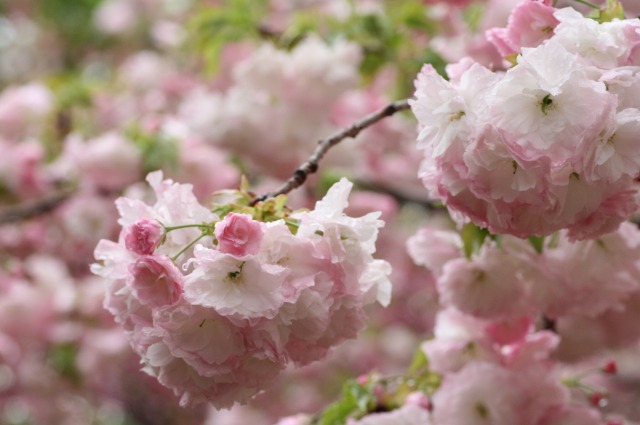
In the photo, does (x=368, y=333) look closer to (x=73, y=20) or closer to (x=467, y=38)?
(x=467, y=38)

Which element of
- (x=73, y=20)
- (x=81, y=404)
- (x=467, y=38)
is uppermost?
(x=467, y=38)

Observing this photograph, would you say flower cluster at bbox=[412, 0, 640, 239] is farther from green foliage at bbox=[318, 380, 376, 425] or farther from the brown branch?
green foliage at bbox=[318, 380, 376, 425]

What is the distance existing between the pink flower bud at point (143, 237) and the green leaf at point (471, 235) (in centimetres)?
42

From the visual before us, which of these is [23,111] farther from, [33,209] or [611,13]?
[611,13]

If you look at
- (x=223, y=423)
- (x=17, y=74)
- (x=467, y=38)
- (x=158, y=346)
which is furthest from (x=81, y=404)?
(x=158, y=346)

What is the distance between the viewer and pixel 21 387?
9.79ft

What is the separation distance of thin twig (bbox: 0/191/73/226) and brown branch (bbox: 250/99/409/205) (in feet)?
4.18

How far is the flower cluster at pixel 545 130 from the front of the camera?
0.73m

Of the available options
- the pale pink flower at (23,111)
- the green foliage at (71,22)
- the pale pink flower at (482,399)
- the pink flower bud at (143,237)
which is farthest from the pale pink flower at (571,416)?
the green foliage at (71,22)

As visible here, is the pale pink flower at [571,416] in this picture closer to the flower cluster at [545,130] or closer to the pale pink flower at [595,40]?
the flower cluster at [545,130]

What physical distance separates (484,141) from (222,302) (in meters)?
0.26

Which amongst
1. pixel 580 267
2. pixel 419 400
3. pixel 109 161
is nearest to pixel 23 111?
pixel 109 161

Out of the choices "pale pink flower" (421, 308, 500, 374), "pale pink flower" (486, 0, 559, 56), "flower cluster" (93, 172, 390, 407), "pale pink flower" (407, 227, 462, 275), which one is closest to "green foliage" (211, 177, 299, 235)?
"flower cluster" (93, 172, 390, 407)

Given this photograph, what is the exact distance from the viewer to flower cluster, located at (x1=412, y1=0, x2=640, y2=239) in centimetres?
73
